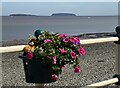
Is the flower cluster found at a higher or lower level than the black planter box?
higher

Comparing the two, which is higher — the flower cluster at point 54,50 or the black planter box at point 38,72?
the flower cluster at point 54,50

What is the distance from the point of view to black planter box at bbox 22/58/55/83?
4.23 meters

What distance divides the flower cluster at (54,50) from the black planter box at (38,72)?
4cm

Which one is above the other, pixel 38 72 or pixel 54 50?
pixel 54 50

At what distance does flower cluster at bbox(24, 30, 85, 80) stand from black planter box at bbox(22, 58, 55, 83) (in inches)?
1.7

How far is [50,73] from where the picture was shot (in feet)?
14.0

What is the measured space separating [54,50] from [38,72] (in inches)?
11.8

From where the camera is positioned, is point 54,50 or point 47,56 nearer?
point 47,56

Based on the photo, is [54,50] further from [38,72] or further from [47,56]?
[38,72]

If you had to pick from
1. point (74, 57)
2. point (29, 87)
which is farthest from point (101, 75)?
point (74, 57)

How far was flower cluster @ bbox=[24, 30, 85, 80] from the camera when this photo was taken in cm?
422

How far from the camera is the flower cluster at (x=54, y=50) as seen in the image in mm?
4223

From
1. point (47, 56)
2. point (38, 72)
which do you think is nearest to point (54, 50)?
point (47, 56)

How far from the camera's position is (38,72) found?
4.25 meters
